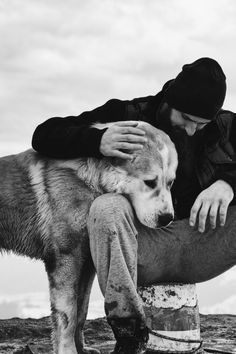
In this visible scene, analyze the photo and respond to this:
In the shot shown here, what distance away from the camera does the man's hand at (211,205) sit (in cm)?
361

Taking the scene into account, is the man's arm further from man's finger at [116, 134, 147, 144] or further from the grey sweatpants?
man's finger at [116, 134, 147, 144]

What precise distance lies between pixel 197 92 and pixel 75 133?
0.78 metres

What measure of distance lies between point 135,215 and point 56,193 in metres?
0.59

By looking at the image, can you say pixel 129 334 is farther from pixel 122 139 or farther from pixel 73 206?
pixel 122 139

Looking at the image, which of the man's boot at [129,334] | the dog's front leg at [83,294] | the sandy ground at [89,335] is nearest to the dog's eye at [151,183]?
the dog's front leg at [83,294]

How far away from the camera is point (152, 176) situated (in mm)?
3785

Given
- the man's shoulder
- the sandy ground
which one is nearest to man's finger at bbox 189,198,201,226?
the man's shoulder

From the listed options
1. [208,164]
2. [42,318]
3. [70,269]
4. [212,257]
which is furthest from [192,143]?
[42,318]

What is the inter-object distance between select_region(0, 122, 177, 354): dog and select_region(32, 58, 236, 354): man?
0.35 ft

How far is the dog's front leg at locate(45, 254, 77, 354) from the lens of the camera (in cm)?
377

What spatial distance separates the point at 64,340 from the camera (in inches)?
148

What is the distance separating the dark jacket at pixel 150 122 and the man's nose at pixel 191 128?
0.04 meters

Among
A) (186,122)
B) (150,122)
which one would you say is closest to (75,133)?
(150,122)

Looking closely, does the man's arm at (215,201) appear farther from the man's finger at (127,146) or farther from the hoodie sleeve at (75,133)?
the hoodie sleeve at (75,133)
